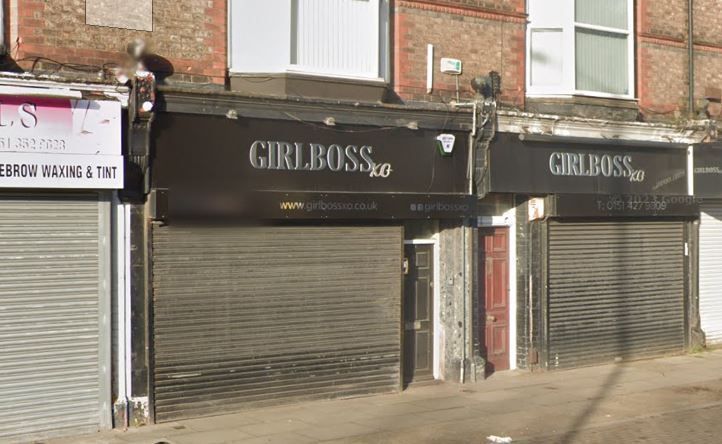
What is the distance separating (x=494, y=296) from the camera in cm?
1544

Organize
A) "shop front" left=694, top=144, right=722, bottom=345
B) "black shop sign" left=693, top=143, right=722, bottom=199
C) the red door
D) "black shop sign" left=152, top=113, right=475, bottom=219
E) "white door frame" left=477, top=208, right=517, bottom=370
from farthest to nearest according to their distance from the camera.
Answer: "shop front" left=694, top=144, right=722, bottom=345
"black shop sign" left=693, top=143, right=722, bottom=199
"white door frame" left=477, top=208, right=517, bottom=370
the red door
"black shop sign" left=152, top=113, right=475, bottom=219

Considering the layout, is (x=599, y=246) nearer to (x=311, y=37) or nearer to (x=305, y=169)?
(x=305, y=169)

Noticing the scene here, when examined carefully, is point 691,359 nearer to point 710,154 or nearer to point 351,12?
point 710,154

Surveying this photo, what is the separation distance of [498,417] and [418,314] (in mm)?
2636

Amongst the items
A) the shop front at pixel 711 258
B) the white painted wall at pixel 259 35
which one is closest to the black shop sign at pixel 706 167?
the shop front at pixel 711 258

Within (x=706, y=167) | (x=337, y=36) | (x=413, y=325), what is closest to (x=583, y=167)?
(x=706, y=167)

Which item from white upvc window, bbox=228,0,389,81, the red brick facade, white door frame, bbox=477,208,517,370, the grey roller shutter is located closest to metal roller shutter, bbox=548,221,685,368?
white door frame, bbox=477,208,517,370

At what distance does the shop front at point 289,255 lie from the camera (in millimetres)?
11789

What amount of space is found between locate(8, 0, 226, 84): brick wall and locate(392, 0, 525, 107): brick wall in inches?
114

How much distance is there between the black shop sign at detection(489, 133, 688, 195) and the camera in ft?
48.5

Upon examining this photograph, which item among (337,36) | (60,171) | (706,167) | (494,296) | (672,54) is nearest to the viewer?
(60,171)

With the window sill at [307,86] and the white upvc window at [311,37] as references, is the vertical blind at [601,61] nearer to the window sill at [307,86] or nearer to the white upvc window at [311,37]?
the white upvc window at [311,37]

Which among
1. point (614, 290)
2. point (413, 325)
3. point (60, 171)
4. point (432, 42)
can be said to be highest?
point (432, 42)

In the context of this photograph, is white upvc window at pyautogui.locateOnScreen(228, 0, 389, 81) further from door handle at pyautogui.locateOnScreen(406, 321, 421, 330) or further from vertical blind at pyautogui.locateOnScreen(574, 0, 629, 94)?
vertical blind at pyautogui.locateOnScreen(574, 0, 629, 94)
